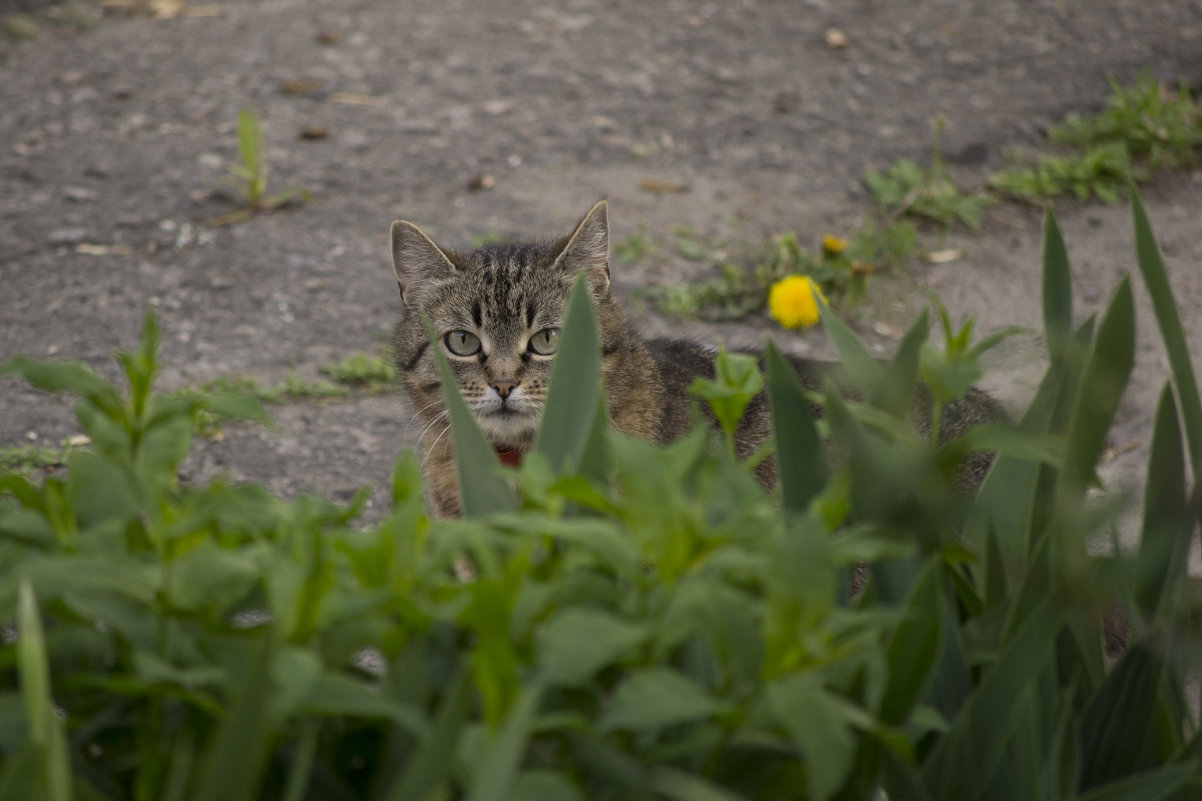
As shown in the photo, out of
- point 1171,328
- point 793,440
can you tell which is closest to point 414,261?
point 793,440

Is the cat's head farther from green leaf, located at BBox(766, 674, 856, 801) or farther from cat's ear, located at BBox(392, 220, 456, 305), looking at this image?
green leaf, located at BBox(766, 674, 856, 801)

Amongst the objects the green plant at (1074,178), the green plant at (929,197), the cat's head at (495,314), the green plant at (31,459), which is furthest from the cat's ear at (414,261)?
the green plant at (1074,178)

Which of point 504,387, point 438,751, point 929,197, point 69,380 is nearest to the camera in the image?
point 438,751

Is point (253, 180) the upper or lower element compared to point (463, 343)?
upper

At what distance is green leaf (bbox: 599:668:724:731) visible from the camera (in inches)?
35.5

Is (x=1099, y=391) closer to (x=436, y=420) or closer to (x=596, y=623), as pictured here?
(x=596, y=623)

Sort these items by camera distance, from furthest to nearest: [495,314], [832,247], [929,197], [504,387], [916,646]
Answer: [929,197], [832,247], [495,314], [504,387], [916,646]

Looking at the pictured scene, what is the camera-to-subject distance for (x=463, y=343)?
3285mm

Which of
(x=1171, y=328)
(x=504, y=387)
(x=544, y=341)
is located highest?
(x=1171, y=328)

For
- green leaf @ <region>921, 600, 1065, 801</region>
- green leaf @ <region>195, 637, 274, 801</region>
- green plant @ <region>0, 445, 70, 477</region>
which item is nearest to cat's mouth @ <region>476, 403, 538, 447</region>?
green plant @ <region>0, 445, 70, 477</region>

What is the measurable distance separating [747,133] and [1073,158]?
138 cm

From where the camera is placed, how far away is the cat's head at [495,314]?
3152 mm

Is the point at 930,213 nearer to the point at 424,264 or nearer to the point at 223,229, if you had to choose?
the point at 424,264

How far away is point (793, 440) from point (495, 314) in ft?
6.29
